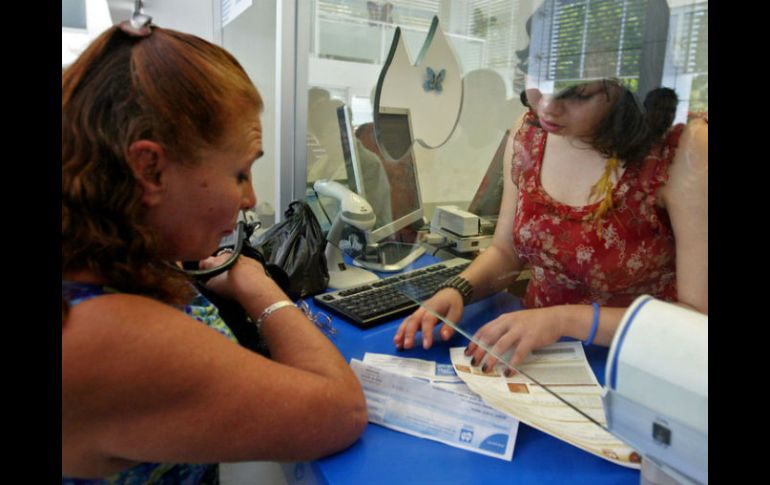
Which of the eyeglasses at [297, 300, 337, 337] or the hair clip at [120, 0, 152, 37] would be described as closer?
the hair clip at [120, 0, 152, 37]

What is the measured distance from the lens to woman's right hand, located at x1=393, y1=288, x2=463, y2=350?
36.5 inches

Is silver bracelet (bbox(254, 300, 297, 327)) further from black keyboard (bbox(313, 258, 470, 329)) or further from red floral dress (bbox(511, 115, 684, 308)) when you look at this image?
red floral dress (bbox(511, 115, 684, 308))

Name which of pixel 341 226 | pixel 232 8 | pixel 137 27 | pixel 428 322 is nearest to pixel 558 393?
pixel 428 322

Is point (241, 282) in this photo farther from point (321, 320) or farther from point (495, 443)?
point (495, 443)

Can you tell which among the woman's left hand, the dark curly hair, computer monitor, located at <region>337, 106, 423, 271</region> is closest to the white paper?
computer monitor, located at <region>337, 106, 423, 271</region>

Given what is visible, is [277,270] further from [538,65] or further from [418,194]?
[538,65]

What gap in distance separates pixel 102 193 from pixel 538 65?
1.79 feet

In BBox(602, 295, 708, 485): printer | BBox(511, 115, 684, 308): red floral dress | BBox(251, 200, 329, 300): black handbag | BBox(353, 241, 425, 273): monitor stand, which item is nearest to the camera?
BBox(602, 295, 708, 485): printer

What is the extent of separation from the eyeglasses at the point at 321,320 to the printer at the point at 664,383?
733 mm

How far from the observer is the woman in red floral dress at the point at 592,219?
1.49 feet

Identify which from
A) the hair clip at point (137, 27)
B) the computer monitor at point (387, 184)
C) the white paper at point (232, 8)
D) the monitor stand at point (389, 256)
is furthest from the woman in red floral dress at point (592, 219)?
the white paper at point (232, 8)

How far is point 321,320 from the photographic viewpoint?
1.14 metres

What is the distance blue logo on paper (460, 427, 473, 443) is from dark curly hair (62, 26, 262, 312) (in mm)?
491

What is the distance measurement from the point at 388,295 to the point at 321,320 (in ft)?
0.62
